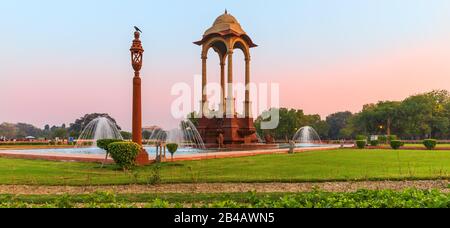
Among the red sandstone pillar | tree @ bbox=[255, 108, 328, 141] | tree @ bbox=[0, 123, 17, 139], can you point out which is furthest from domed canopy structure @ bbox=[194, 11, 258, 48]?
tree @ bbox=[0, 123, 17, 139]

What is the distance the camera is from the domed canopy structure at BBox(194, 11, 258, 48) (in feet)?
106

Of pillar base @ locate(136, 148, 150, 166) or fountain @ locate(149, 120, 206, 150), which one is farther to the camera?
fountain @ locate(149, 120, 206, 150)

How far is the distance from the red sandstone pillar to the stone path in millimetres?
5142

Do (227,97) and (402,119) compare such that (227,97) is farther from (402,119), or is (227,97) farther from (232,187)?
(402,119)

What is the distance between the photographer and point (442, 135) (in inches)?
2184

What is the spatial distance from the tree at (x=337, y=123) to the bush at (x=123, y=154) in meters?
67.6

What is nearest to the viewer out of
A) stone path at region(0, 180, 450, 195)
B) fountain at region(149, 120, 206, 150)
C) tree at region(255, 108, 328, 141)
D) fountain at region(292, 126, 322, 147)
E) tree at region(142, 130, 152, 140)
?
stone path at region(0, 180, 450, 195)

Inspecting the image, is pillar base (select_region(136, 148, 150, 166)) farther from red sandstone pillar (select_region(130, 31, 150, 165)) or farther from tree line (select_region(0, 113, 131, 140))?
tree line (select_region(0, 113, 131, 140))

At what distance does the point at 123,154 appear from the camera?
39.7ft

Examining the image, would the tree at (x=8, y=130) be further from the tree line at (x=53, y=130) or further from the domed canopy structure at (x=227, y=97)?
the domed canopy structure at (x=227, y=97)
